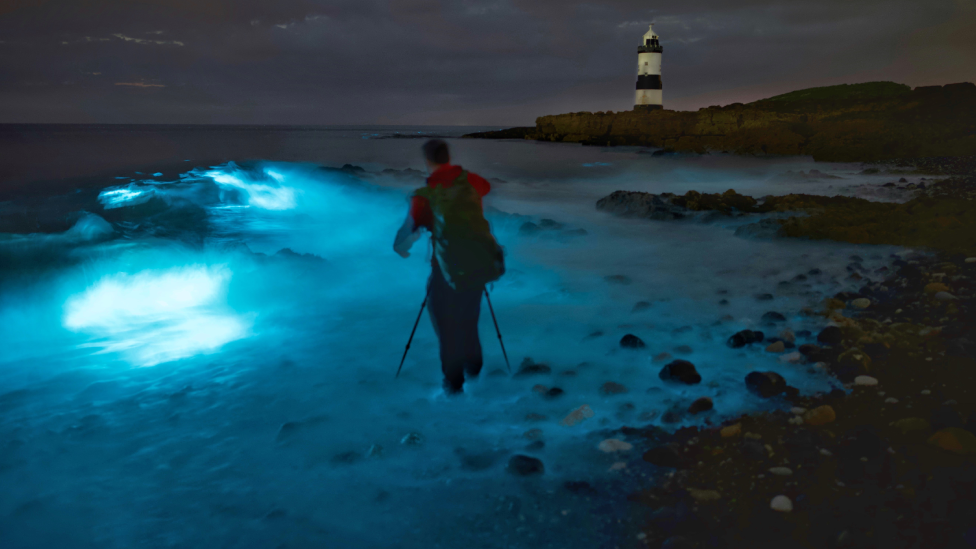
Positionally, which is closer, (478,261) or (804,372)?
(478,261)

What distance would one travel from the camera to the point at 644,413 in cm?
404

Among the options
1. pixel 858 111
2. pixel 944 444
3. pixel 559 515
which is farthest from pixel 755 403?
pixel 858 111

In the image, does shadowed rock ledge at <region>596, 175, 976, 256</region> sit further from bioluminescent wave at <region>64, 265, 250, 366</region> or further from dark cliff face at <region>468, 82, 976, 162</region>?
dark cliff face at <region>468, 82, 976, 162</region>

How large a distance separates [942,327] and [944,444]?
8.62 feet

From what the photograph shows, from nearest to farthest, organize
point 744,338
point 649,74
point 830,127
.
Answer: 1. point 744,338
2. point 830,127
3. point 649,74

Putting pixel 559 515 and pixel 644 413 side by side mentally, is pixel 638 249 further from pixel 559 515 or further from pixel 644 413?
pixel 559 515

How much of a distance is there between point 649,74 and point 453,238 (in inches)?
2618

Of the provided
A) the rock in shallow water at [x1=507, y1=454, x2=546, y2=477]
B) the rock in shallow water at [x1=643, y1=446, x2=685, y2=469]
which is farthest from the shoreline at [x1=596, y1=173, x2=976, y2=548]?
the rock in shallow water at [x1=507, y1=454, x2=546, y2=477]

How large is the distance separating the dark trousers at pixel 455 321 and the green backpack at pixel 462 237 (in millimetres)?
135

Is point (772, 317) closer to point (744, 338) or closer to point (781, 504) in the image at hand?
point (744, 338)

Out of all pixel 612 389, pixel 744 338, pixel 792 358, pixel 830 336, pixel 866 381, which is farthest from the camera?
pixel 744 338

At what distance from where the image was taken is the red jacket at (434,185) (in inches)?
146

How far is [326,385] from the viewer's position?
5.06 meters

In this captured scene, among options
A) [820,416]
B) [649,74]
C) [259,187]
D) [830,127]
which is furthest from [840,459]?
Result: [649,74]
